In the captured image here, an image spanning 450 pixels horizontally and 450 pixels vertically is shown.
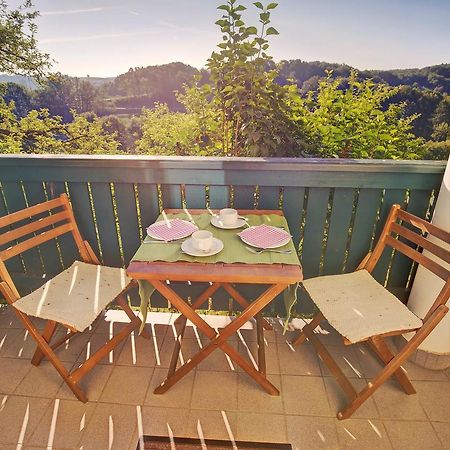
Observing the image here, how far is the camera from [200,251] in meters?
1.65

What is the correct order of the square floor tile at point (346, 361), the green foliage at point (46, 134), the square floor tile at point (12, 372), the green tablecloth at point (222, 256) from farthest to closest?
the green foliage at point (46, 134) → the square floor tile at point (346, 361) → the square floor tile at point (12, 372) → the green tablecloth at point (222, 256)

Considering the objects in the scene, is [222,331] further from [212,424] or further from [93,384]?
[93,384]

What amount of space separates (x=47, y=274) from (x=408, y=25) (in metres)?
4.26

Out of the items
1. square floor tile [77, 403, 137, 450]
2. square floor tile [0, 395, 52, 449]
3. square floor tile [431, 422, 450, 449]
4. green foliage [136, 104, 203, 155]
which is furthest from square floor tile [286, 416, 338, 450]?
green foliage [136, 104, 203, 155]

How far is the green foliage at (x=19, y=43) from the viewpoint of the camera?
8.80m

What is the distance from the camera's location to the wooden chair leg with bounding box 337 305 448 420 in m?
1.65

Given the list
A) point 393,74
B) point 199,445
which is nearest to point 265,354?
point 199,445

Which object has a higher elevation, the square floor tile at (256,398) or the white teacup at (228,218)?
the white teacup at (228,218)

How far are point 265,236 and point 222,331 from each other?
595mm

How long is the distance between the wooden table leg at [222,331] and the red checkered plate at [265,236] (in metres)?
0.24

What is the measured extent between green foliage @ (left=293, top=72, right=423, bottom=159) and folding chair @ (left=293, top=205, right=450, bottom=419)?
1308mm

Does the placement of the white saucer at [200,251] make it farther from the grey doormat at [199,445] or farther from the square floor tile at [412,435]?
the square floor tile at [412,435]

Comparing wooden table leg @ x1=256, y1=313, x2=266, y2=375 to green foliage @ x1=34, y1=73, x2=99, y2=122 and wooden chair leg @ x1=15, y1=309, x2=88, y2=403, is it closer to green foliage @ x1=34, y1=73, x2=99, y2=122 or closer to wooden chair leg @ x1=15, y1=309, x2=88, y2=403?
wooden chair leg @ x1=15, y1=309, x2=88, y2=403

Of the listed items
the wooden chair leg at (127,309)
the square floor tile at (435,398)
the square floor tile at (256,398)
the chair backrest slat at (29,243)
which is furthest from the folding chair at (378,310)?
the chair backrest slat at (29,243)
